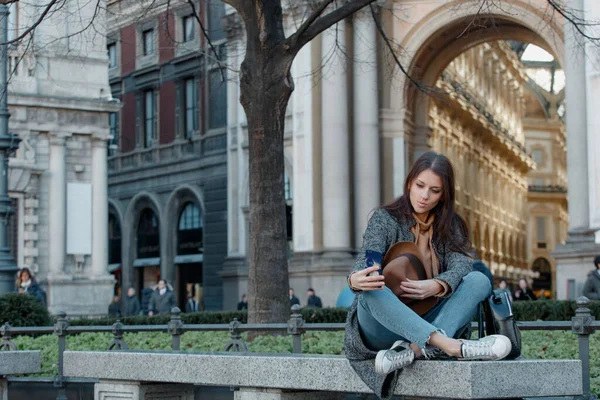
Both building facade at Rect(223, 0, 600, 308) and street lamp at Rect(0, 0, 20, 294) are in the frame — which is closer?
street lamp at Rect(0, 0, 20, 294)

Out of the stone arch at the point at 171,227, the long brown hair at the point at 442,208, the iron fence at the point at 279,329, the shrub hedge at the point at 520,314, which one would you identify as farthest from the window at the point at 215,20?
the long brown hair at the point at 442,208

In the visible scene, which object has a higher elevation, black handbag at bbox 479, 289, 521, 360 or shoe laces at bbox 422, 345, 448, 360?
black handbag at bbox 479, 289, 521, 360

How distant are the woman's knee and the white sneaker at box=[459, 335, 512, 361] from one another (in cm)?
38

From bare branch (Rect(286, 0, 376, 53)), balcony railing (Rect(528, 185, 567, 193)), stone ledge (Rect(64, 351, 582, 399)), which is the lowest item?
stone ledge (Rect(64, 351, 582, 399))

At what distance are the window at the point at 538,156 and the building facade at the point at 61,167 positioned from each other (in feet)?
201

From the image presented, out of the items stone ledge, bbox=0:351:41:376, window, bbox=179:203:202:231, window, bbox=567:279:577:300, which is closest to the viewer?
stone ledge, bbox=0:351:41:376

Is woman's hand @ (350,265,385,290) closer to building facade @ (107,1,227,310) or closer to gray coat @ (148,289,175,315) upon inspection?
gray coat @ (148,289,175,315)

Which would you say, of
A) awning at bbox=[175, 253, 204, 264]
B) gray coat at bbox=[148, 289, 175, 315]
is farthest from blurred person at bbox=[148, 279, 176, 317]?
awning at bbox=[175, 253, 204, 264]

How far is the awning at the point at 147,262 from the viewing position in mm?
52031

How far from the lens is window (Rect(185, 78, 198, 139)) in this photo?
49.9 meters

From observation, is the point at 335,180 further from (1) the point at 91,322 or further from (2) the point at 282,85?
(2) the point at 282,85

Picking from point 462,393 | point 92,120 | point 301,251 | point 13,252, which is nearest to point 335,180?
point 301,251

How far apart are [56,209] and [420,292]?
26448 mm

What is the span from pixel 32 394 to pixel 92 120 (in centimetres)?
1948
